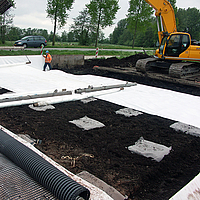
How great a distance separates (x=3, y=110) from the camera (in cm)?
482

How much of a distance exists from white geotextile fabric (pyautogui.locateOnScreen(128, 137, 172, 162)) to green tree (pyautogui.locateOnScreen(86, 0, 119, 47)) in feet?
97.9

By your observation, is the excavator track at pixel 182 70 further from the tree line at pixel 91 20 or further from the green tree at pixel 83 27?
the green tree at pixel 83 27

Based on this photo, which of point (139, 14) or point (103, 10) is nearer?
point (103, 10)

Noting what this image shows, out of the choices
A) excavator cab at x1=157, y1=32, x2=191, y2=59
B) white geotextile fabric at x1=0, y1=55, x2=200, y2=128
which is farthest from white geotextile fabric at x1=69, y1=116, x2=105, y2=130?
excavator cab at x1=157, y1=32, x2=191, y2=59

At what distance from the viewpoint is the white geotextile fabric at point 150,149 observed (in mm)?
3293

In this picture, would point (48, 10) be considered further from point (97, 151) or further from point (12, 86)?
point (97, 151)

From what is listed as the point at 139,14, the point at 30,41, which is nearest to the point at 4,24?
the point at 30,41

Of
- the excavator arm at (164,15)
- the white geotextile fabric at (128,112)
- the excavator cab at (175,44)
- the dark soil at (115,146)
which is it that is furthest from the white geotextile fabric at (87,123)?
the excavator arm at (164,15)

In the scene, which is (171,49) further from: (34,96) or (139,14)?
(139,14)

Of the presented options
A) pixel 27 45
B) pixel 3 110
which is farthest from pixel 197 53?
pixel 27 45

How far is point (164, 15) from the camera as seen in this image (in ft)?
36.0

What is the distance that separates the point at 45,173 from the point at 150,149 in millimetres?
1870

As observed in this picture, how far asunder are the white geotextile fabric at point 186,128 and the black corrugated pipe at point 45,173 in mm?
2959

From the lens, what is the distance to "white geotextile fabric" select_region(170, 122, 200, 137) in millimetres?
4281
